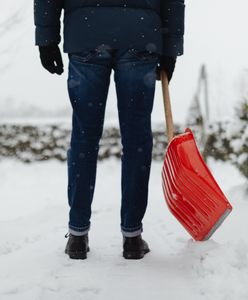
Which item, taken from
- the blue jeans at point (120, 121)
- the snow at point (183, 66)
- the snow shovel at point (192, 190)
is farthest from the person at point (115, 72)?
the snow at point (183, 66)

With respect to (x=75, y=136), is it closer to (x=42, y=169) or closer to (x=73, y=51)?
(x=73, y=51)

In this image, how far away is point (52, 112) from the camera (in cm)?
862

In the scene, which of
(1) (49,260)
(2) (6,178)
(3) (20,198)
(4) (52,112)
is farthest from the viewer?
(4) (52,112)

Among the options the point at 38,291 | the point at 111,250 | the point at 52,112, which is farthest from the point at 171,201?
the point at 52,112

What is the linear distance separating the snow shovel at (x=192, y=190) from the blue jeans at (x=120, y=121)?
136 mm

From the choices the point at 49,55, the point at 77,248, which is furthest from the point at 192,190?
the point at 49,55

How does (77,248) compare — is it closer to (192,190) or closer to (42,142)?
(192,190)

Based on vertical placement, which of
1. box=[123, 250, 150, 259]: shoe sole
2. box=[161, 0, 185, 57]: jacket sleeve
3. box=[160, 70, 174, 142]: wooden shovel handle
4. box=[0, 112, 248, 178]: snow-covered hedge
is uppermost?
box=[161, 0, 185, 57]: jacket sleeve

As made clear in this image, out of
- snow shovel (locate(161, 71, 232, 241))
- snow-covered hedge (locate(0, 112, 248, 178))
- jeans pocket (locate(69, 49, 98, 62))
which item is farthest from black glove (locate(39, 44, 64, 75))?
snow-covered hedge (locate(0, 112, 248, 178))

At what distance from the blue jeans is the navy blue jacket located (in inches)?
1.9

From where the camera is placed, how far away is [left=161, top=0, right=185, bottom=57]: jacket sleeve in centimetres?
280

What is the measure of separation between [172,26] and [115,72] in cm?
37

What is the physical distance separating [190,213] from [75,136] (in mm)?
657

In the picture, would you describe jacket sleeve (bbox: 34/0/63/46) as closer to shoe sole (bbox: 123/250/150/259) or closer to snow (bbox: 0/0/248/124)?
shoe sole (bbox: 123/250/150/259)
